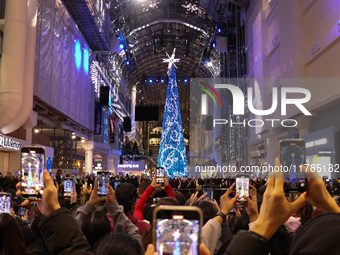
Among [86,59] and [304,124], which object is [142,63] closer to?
[86,59]

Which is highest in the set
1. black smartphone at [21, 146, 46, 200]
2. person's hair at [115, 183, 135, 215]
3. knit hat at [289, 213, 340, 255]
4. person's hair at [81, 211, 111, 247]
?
black smartphone at [21, 146, 46, 200]

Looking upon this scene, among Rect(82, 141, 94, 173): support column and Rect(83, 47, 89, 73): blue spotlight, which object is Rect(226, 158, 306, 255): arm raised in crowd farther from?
Rect(82, 141, 94, 173): support column

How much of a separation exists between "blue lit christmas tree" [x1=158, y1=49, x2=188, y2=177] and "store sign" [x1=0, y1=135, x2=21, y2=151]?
1025 centimetres

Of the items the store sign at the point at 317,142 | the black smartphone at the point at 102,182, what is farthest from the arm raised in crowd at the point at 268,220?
the store sign at the point at 317,142

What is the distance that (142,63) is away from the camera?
44.1 metres

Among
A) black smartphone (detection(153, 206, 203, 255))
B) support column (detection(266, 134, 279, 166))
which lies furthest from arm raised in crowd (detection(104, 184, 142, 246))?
support column (detection(266, 134, 279, 166))

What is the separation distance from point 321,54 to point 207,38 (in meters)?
21.4

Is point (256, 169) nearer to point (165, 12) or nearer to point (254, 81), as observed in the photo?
point (254, 81)

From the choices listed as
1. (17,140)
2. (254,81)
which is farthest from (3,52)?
(254,81)

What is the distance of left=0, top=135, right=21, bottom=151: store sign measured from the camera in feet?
47.6

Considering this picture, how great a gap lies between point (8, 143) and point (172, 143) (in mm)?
11550

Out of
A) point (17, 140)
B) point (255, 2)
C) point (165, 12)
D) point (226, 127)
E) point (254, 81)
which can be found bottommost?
point (17, 140)

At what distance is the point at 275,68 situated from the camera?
60.6 ft

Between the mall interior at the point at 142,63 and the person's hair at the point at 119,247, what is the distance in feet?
36.3
